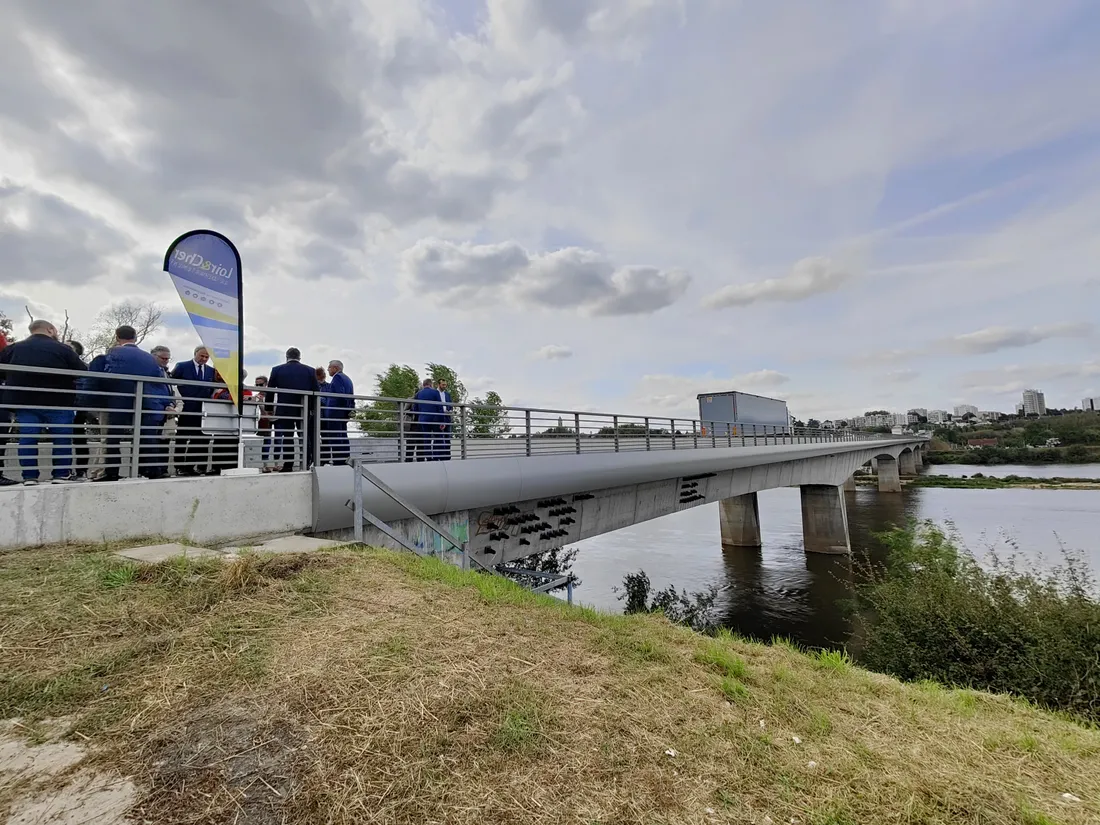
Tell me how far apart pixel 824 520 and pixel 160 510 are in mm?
32428

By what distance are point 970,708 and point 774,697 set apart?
7.00ft

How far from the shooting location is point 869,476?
77938 mm

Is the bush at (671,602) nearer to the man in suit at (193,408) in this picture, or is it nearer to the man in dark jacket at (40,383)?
the man in suit at (193,408)

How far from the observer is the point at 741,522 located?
101ft

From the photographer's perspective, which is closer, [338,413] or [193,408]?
Result: [193,408]

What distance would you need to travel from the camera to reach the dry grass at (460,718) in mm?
2314

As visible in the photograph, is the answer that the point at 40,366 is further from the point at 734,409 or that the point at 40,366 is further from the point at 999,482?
the point at 999,482

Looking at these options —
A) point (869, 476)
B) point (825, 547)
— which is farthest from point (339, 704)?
point (869, 476)

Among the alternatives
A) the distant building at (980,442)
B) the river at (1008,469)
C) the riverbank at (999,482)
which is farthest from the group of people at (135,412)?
the distant building at (980,442)

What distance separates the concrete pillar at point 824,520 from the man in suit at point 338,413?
2885 cm

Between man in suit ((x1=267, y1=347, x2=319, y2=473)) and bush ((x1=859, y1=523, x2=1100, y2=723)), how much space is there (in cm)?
986

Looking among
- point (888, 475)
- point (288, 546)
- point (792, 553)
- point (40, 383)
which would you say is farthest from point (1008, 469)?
point (40, 383)

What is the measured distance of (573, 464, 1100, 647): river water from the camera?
1884 cm

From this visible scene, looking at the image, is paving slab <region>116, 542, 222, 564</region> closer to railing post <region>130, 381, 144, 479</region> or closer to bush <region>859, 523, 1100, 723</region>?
railing post <region>130, 381, 144, 479</region>
